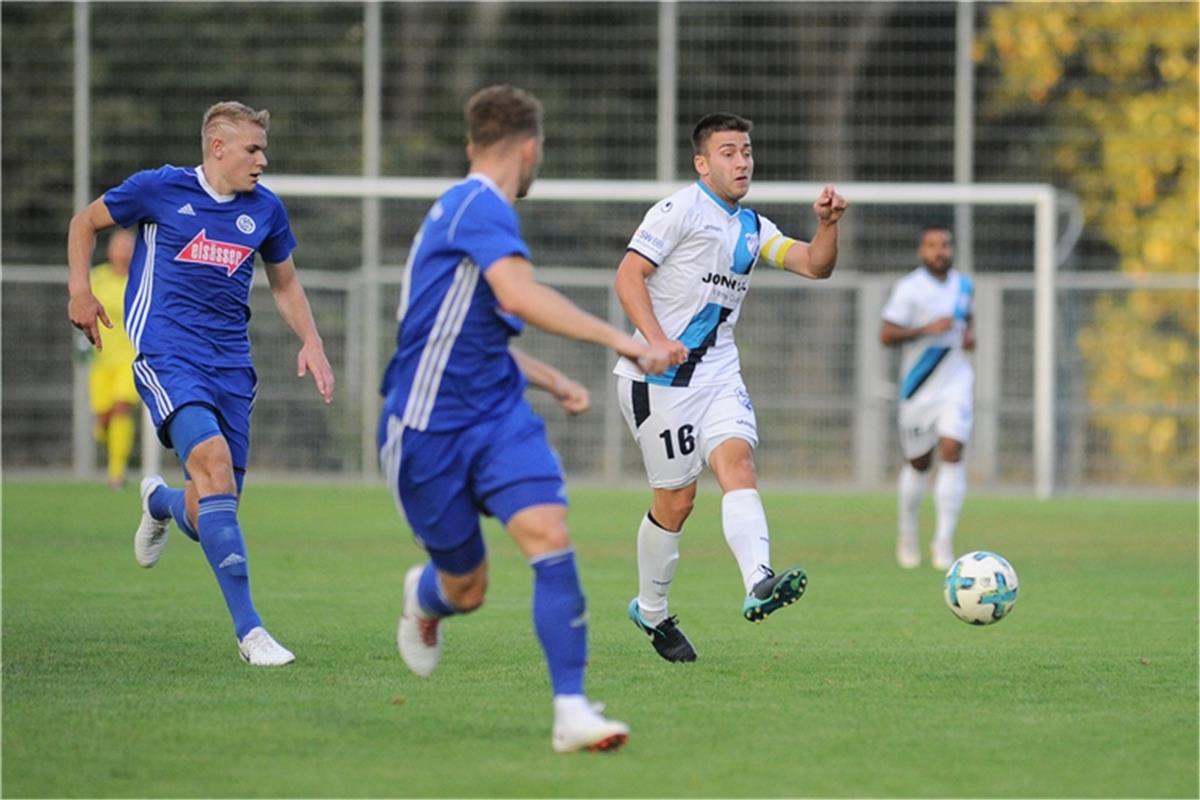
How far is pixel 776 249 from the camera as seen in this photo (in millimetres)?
9039

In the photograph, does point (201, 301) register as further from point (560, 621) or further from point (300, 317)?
point (560, 621)

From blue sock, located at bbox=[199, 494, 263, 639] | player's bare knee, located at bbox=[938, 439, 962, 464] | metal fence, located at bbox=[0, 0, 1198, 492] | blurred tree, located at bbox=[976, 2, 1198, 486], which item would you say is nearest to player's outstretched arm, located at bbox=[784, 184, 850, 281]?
blue sock, located at bbox=[199, 494, 263, 639]

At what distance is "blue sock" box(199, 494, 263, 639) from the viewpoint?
27.2 ft

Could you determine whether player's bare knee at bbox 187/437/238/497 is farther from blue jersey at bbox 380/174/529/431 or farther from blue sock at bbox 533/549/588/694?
blue sock at bbox 533/549/588/694

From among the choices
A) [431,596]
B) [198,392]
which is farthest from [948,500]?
[431,596]

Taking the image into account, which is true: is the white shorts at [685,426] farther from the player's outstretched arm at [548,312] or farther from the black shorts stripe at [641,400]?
the player's outstretched arm at [548,312]

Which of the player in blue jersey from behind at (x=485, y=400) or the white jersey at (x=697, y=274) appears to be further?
the white jersey at (x=697, y=274)

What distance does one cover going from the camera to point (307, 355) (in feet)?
29.0

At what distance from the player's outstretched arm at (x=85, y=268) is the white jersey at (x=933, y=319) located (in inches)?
282

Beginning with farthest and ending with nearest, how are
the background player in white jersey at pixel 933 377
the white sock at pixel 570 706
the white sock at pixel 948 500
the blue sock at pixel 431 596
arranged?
1. the background player in white jersey at pixel 933 377
2. the white sock at pixel 948 500
3. the blue sock at pixel 431 596
4. the white sock at pixel 570 706

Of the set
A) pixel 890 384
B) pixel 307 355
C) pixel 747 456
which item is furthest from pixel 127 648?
pixel 890 384

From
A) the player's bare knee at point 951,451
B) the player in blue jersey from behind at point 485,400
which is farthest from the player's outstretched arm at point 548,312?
the player's bare knee at point 951,451

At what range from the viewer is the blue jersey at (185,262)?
8.60 meters

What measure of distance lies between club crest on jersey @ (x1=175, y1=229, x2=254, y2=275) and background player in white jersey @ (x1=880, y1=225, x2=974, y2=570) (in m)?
6.73
